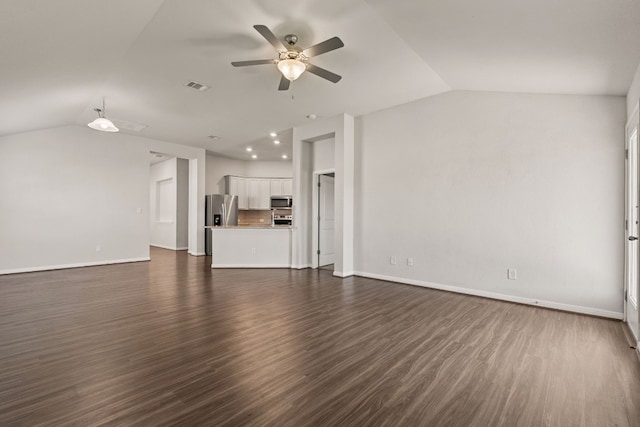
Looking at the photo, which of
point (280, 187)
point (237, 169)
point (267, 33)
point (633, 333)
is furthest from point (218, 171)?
point (633, 333)

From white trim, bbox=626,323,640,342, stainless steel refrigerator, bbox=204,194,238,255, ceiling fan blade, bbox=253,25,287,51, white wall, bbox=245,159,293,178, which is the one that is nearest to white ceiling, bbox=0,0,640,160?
ceiling fan blade, bbox=253,25,287,51

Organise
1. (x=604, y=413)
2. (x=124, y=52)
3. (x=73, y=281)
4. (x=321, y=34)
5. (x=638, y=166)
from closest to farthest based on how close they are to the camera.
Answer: (x=604, y=413)
(x=638, y=166)
(x=321, y=34)
(x=124, y=52)
(x=73, y=281)

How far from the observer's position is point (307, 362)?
7.66 feet

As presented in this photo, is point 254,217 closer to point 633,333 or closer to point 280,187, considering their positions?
point 280,187

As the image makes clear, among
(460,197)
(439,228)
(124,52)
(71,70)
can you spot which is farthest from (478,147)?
(71,70)

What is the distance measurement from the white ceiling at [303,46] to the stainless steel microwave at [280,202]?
5146 millimetres

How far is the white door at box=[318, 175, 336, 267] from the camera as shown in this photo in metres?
6.64

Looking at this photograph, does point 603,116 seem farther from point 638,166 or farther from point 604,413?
point 604,413

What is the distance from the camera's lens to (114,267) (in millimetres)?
6539

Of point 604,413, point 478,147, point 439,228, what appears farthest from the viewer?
point 439,228

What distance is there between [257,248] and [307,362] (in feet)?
14.4

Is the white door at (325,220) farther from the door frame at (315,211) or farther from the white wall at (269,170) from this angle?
the white wall at (269,170)

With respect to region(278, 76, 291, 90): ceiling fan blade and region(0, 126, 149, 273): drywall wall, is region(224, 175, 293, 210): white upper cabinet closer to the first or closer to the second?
region(0, 126, 149, 273): drywall wall

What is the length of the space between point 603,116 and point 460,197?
1797 millimetres
